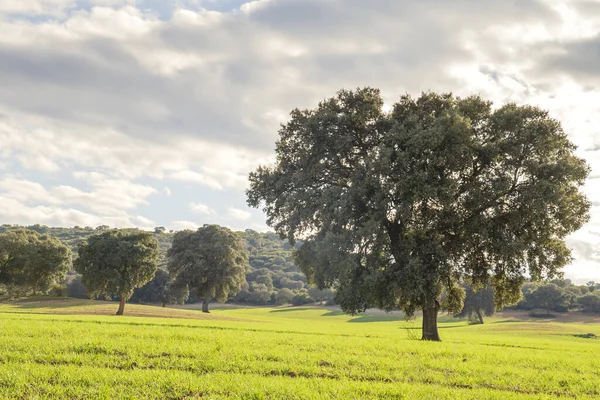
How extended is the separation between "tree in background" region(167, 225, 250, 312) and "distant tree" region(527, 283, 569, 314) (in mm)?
Result: 96383

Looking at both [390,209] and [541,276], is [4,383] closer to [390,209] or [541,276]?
[390,209]

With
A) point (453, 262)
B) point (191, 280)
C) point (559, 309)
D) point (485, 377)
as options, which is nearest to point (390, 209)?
point (453, 262)

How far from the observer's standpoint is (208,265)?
77.8 meters

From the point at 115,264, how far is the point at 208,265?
19334mm

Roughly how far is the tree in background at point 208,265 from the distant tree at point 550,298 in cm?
9638

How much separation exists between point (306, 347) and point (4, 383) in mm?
Result: 10317

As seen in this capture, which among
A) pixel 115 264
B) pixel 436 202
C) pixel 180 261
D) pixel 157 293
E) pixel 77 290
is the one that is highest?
pixel 436 202

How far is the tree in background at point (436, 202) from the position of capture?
2686 centimetres

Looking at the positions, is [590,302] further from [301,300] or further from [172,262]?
[172,262]

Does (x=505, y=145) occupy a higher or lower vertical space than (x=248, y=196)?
higher

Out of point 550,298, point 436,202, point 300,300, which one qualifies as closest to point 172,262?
point 436,202

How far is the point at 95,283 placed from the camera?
61500 mm

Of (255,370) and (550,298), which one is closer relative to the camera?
(255,370)

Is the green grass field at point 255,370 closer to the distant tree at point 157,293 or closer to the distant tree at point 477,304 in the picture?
the distant tree at point 477,304
